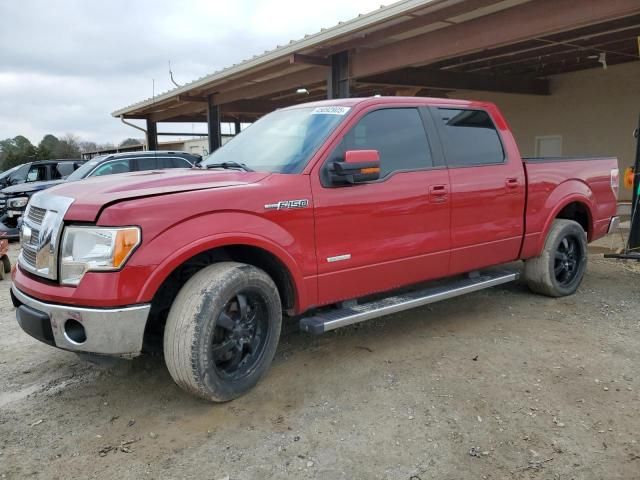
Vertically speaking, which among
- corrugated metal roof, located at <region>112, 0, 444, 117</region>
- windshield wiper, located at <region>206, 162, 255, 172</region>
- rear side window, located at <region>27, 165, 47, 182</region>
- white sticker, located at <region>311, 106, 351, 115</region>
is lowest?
windshield wiper, located at <region>206, 162, 255, 172</region>

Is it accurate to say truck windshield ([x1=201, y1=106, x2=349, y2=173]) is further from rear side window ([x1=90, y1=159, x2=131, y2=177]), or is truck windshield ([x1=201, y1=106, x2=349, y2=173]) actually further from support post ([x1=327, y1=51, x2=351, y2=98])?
rear side window ([x1=90, y1=159, x2=131, y2=177])

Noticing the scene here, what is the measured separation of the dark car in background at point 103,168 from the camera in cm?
1024

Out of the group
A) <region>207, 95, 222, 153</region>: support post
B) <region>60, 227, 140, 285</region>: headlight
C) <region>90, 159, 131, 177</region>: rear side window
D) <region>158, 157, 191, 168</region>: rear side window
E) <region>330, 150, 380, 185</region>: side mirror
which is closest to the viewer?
<region>60, 227, 140, 285</region>: headlight

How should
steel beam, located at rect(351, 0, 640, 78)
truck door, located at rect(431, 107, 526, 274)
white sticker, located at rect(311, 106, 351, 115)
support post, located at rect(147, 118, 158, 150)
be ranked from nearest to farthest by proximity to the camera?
1. white sticker, located at rect(311, 106, 351, 115)
2. truck door, located at rect(431, 107, 526, 274)
3. steel beam, located at rect(351, 0, 640, 78)
4. support post, located at rect(147, 118, 158, 150)

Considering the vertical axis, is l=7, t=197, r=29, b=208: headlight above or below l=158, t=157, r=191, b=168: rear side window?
below

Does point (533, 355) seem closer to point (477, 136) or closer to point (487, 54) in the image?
point (477, 136)

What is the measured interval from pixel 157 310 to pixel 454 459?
2.04 meters

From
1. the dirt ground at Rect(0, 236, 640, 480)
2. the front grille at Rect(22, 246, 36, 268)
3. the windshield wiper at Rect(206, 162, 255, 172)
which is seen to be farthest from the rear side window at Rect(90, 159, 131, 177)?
the front grille at Rect(22, 246, 36, 268)

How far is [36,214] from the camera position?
3.53 meters

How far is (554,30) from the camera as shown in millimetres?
7523

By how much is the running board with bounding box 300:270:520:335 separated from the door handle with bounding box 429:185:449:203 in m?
0.78

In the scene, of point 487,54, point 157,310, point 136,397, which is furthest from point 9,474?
point 487,54

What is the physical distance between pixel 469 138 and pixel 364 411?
2742 mm

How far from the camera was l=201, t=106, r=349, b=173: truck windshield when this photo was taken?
387cm
